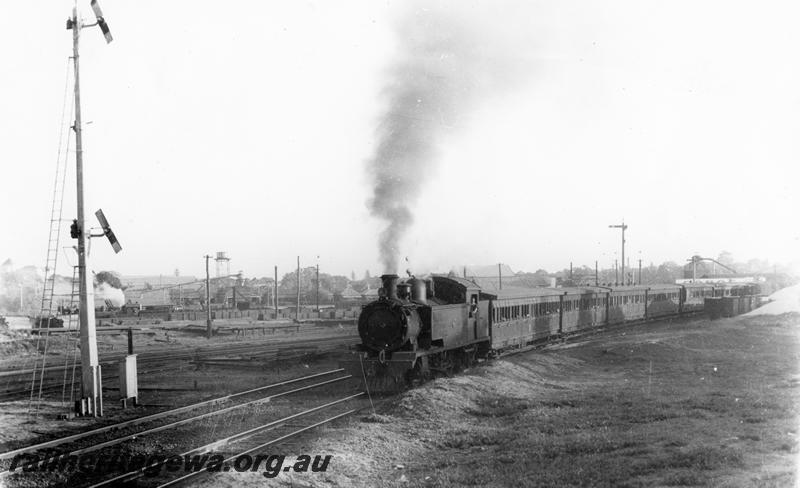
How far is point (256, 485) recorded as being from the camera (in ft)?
27.0

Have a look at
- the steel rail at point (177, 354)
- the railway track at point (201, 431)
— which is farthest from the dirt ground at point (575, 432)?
the steel rail at point (177, 354)

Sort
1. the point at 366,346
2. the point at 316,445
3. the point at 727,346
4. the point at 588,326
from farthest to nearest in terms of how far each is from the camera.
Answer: the point at 588,326 → the point at 727,346 → the point at 366,346 → the point at 316,445

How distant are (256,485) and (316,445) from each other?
2.10 meters

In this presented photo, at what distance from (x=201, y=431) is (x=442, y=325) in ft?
22.2

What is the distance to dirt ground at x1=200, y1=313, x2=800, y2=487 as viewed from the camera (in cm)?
852

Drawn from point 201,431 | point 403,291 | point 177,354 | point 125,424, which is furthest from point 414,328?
point 177,354

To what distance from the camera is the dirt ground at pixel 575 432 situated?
852 cm

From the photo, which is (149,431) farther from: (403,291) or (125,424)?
(403,291)

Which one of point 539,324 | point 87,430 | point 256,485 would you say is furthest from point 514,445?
point 539,324

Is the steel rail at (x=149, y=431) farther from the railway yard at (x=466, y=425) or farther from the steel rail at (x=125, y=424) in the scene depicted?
the steel rail at (x=125, y=424)

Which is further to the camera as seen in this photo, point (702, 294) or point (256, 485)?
point (702, 294)

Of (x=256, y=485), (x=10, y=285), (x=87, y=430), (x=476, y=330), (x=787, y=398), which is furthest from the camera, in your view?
(x=10, y=285)

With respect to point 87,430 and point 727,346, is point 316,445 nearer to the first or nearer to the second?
point 87,430

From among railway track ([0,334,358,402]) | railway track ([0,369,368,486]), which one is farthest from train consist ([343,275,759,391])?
railway track ([0,334,358,402])
